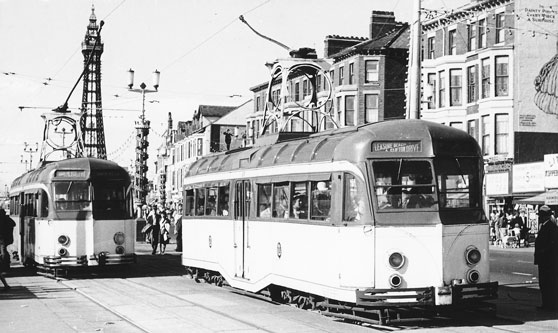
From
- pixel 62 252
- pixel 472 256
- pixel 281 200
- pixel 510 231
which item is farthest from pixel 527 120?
pixel 472 256

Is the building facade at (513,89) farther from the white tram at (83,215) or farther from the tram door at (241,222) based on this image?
the tram door at (241,222)

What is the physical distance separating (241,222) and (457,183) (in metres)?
5.64

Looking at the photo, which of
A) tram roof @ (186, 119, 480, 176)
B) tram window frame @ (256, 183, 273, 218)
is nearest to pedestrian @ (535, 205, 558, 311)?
tram roof @ (186, 119, 480, 176)

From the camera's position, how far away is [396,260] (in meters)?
12.0

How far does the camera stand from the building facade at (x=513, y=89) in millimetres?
44031

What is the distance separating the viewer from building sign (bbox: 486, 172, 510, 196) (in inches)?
1764

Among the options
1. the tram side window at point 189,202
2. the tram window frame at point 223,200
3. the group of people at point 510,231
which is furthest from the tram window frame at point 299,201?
the group of people at point 510,231

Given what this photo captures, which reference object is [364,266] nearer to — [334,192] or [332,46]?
[334,192]

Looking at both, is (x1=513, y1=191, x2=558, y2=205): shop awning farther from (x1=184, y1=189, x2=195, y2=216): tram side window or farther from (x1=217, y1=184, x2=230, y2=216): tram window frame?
(x1=217, y1=184, x2=230, y2=216): tram window frame

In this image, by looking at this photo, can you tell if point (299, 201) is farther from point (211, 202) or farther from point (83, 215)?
point (83, 215)

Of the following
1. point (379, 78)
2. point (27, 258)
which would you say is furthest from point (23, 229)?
point (379, 78)

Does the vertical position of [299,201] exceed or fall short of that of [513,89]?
it falls short

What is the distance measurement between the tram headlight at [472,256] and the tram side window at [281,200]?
3566 mm

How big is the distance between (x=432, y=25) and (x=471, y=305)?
39.4 meters
